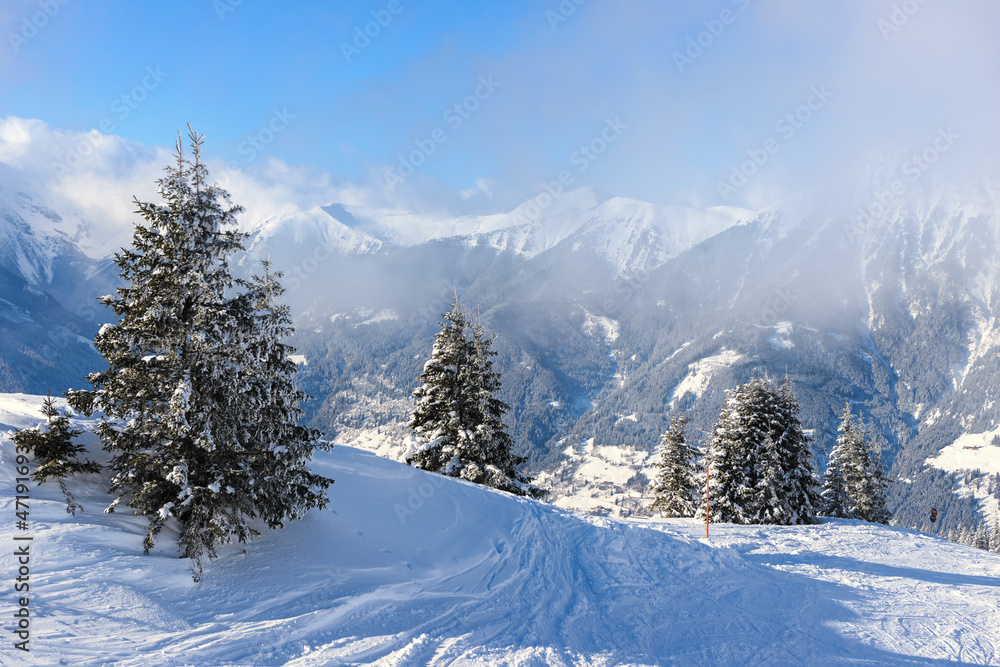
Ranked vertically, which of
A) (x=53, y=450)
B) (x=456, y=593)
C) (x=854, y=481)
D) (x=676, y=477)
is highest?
(x=854, y=481)

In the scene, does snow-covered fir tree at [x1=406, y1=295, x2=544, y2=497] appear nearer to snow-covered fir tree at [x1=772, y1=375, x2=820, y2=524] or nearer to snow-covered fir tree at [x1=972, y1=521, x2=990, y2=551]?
snow-covered fir tree at [x1=772, y1=375, x2=820, y2=524]

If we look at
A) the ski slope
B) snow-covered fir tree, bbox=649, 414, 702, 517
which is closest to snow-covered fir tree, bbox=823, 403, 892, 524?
snow-covered fir tree, bbox=649, 414, 702, 517

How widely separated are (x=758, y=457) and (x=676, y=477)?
526 cm

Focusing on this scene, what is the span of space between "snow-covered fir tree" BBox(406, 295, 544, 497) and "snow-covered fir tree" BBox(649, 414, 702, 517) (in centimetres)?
1234

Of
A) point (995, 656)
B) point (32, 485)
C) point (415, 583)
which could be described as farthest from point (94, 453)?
point (995, 656)

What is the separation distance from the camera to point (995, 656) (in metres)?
9.38

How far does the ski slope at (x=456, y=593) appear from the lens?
726cm

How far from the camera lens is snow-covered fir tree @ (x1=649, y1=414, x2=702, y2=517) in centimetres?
3228

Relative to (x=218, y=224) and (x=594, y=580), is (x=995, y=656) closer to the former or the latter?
(x=594, y=580)

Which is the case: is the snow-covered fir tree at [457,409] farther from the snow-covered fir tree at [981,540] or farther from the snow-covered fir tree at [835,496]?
the snow-covered fir tree at [981,540]

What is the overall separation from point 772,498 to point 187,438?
97.4 feet

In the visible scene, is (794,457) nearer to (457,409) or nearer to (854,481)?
(854,481)

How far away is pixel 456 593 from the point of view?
10.5 m

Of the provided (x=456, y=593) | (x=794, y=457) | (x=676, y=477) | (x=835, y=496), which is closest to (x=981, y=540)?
(x=835, y=496)
